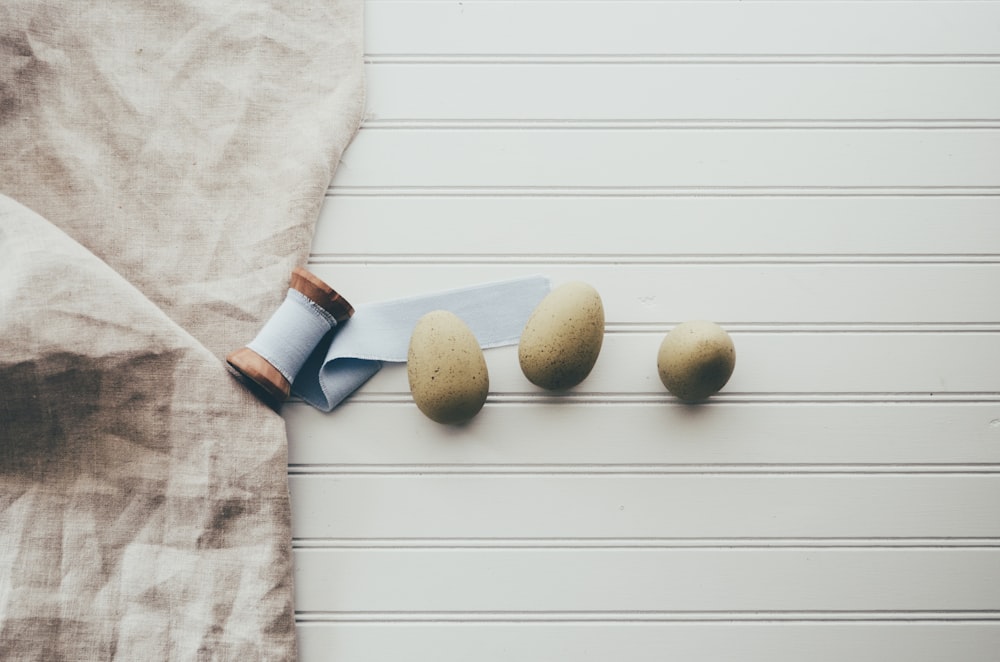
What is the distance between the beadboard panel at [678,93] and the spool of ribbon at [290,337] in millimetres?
246

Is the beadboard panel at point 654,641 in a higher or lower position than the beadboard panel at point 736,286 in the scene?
lower

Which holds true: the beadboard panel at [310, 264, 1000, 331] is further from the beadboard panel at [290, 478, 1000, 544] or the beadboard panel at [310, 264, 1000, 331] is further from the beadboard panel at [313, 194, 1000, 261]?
the beadboard panel at [290, 478, 1000, 544]

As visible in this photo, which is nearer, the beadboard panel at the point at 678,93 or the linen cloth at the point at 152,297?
the linen cloth at the point at 152,297

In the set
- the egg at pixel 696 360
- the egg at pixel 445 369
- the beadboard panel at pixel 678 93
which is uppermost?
the beadboard panel at pixel 678 93

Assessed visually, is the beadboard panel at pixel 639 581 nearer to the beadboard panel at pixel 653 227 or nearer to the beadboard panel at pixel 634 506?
the beadboard panel at pixel 634 506

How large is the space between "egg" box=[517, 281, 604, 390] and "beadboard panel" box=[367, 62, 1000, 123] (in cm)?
26

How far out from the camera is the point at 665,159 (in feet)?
2.91

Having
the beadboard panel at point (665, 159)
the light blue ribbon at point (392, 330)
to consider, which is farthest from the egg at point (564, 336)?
the beadboard panel at point (665, 159)

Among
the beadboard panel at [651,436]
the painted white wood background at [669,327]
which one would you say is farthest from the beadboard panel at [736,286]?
the beadboard panel at [651,436]

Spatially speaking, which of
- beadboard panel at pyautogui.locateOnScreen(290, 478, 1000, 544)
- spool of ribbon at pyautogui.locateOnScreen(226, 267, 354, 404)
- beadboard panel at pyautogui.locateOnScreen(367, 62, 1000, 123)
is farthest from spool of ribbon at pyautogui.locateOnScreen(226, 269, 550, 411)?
beadboard panel at pyautogui.locateOnScreen(367, 62, 1000, 123)

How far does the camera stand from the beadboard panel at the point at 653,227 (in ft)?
2.85

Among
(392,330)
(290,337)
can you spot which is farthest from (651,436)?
(290,337)

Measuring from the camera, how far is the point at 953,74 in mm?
912

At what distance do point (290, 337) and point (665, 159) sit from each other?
513 millimetres
